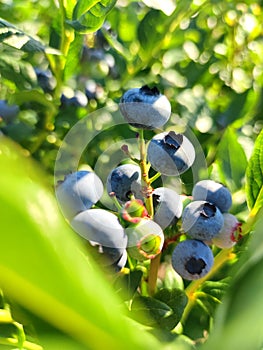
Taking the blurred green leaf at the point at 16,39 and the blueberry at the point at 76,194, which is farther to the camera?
the blurred green leaf at the point at 16,39

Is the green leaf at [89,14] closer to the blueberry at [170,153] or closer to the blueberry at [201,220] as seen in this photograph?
the blueberry at [170,153]

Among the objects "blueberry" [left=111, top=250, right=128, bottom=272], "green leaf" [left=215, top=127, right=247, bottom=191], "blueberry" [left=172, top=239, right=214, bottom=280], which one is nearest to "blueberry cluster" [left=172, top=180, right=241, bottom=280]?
"blueberry" [left=172, top=239, right=214, bottom=280]

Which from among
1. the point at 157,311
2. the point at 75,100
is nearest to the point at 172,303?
the point at 157,311

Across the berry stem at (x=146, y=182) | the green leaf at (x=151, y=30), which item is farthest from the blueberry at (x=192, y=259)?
the green leaf at (x=151, y=30)

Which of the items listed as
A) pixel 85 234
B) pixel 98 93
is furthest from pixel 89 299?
pixel 98 93

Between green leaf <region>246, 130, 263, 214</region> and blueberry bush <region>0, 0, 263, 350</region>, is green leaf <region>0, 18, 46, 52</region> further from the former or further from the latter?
green leaf <region>246, 130, 263, 214</region>

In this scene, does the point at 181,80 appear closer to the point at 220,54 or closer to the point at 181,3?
the point at 220,54
